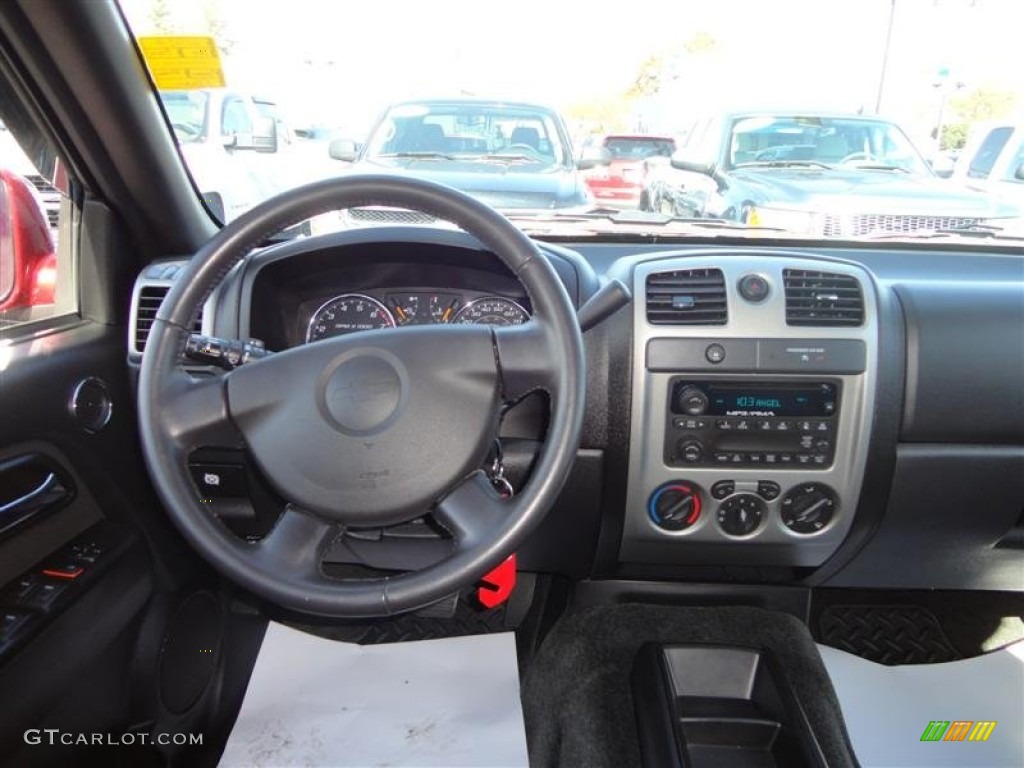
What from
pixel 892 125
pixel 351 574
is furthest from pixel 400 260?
pixel 892 125

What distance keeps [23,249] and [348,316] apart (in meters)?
0.71

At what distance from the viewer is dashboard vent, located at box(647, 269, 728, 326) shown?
1702 millimetres

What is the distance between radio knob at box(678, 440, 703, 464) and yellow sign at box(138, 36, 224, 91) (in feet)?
4.22

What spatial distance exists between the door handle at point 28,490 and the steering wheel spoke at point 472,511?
0.83m

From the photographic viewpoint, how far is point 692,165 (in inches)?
147

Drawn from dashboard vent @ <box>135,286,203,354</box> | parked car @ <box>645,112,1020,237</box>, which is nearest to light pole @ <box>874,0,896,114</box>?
parked car @ <box>645,112,1020,237</box>

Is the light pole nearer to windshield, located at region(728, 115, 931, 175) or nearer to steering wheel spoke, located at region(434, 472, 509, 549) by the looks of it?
windshield, located at region(728, 115, 931, 175)

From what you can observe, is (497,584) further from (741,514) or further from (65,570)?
(65,570)

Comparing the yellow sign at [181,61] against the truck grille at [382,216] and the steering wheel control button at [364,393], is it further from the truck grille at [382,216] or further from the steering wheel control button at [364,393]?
the steering wheel control button at [364,393]

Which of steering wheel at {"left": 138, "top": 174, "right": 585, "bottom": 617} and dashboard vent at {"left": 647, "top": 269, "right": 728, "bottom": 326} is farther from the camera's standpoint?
dashboard vent at {"left": 647, "top": 269, "right": 728, "bottom": 326}

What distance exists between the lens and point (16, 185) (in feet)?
5.58

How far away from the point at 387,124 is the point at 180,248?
1657 millimetres

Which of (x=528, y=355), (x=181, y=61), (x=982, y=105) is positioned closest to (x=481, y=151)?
(x=181, y=61)

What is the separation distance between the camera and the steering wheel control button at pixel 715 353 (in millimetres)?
1694
